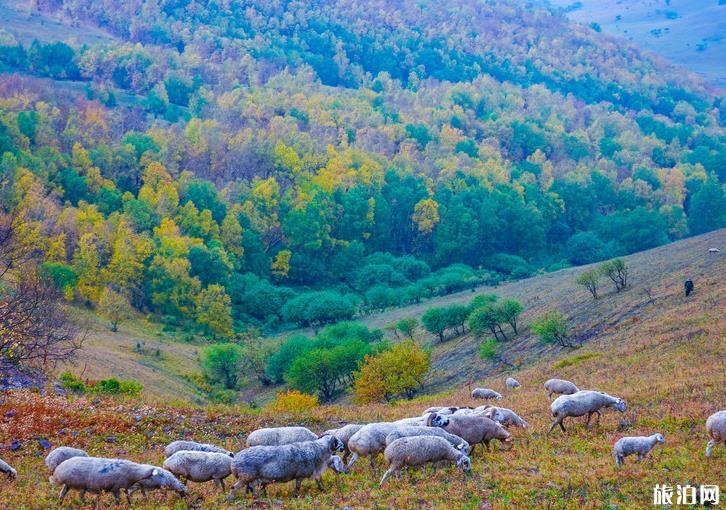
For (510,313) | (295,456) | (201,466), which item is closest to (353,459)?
(295,456)

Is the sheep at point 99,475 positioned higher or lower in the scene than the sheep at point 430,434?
higher

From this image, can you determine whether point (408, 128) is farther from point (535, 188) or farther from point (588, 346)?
point (588, 346)

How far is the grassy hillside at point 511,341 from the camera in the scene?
171 ft

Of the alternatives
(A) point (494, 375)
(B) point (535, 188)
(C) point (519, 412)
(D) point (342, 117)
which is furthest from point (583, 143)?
(C) point (519, 412)

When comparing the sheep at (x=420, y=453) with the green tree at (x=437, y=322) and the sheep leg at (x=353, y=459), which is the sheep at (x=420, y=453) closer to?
the sheep leg at (x=353, y=459)

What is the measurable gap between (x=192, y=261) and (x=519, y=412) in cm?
8090

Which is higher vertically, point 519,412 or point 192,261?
point 519,412

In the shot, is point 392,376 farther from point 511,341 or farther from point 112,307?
point 112,307

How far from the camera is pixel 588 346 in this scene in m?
45.9

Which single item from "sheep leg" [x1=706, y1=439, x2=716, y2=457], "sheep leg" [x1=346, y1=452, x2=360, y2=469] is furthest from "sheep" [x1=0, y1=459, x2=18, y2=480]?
"sheep leg" [x1=706, y1=439, x2=716, y2=457]

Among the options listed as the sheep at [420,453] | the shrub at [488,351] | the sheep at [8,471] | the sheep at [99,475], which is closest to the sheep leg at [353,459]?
the sheep at [420,453]

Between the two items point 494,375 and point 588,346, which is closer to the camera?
point 588,346

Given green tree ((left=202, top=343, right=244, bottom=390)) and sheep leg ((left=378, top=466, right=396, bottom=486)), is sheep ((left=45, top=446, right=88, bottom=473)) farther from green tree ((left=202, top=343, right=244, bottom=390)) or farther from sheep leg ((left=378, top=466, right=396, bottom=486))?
green tree ((left=202, top=343, right=244, bottom=390))

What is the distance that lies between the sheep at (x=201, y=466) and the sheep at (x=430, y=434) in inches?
151
